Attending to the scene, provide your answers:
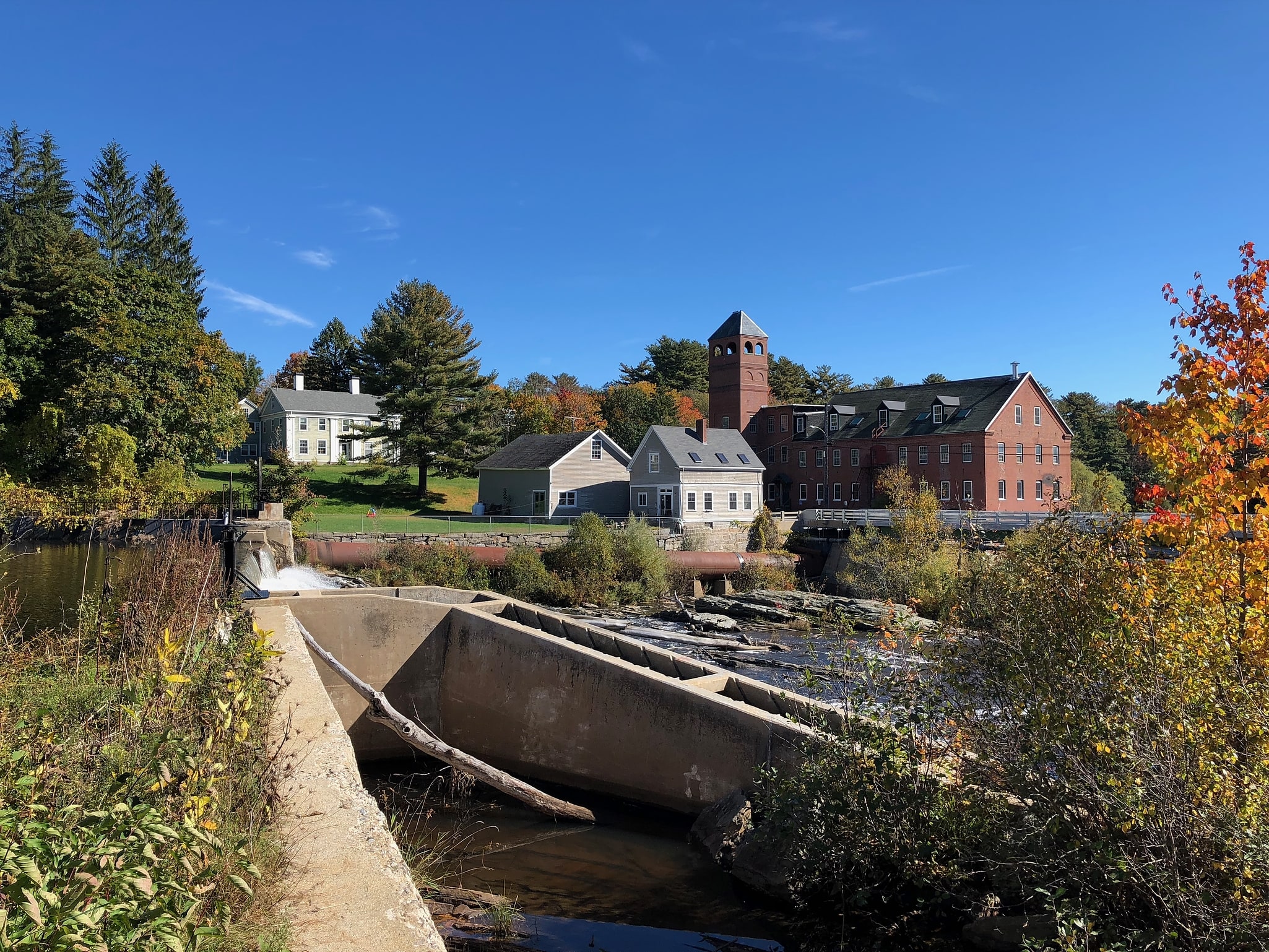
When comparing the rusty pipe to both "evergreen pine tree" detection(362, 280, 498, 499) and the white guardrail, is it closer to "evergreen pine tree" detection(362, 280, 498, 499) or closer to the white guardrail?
the white guardrail

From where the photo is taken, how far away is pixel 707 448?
52.0 metres

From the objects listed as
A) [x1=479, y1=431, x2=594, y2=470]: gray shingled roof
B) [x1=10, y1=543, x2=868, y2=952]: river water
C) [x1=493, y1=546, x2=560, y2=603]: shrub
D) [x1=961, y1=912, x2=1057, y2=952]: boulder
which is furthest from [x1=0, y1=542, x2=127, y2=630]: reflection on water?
[x1=479, y1=431, x2=594, y2=470]: gray shingled roof

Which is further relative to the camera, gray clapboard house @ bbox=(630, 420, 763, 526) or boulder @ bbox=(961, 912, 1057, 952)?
gray clapboard house @ bbox=(630, 420, 763, 526)

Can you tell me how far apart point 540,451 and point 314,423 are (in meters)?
28.4

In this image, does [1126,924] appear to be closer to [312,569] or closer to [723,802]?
[723,802]

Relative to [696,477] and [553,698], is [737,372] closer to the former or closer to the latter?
[696,477]

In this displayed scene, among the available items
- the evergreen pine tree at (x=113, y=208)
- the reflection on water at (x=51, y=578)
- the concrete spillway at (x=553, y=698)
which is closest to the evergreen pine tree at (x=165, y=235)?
the evergreen pine tree at (x=113, y=208)

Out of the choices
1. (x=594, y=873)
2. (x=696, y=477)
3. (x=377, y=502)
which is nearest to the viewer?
(x=594, y=873)

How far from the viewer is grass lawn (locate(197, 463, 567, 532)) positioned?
4056cm

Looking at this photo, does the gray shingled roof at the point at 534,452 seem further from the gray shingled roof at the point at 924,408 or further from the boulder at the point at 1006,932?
the boulder at the point at 1006,932

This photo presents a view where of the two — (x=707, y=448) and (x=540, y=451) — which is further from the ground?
(x=707, y=448)

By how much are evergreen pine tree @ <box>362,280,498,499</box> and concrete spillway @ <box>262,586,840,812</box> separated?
39.5m

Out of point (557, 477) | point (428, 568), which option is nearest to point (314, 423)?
point (557, 477)

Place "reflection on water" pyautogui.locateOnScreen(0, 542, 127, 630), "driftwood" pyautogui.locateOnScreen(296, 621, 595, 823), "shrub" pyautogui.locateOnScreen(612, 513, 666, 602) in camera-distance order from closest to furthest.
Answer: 1. "driftwood" pyautogui.locateOnScreen(296, 621, 595, 823)
2. "reflection on water" pyautogui.locateOnScreen(0, 542, 127, 630)
3. "shrub" pyautogui.locateOnScreen(612, 513, 666, 602)
